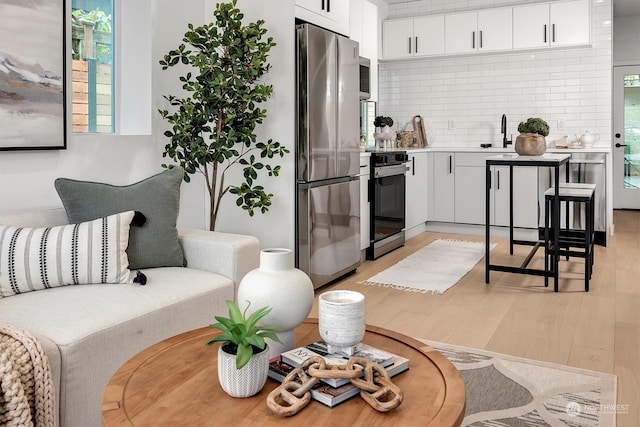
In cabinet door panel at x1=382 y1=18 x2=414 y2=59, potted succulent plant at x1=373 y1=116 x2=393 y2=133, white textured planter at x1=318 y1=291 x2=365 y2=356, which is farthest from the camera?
cabinet door panel at x1=382 y1=18 x2=414 y2=59

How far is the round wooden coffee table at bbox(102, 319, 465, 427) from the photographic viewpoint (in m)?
1.22

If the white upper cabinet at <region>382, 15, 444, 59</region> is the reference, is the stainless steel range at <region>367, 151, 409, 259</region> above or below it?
below

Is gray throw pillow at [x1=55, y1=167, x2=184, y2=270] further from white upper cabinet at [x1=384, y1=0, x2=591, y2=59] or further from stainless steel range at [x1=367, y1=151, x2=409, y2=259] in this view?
white upper cabinet at [x1=384, y1=0, x2=591, y2=59]

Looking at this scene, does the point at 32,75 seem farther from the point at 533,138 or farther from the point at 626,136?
the point at 626,136

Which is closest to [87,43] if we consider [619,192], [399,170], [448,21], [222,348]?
[222,348]

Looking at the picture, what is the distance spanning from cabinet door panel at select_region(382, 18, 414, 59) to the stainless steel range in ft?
6.14

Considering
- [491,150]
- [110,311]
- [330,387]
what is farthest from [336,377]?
[491,150]

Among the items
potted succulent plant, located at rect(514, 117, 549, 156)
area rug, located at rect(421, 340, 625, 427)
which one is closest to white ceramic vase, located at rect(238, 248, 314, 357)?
area rug, located at rect(421, 340, 625, 427)

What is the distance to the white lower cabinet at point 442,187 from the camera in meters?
6.45

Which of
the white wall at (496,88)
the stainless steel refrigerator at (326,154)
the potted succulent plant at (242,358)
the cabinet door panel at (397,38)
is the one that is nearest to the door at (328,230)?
the stainless steel refrigerator at (326,154)

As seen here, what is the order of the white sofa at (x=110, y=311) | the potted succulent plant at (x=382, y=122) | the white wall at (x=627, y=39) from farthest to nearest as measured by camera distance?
the white wall at (x=627, y=39)
the potted succulent plant at (x=382, y=122)
the white sofa at (x=110, y=311)

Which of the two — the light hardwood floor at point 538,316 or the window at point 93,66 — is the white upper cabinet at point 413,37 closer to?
the light hardwood floor at point 538,316

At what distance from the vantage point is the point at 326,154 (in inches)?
158

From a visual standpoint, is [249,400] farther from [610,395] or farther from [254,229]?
[254,229]
